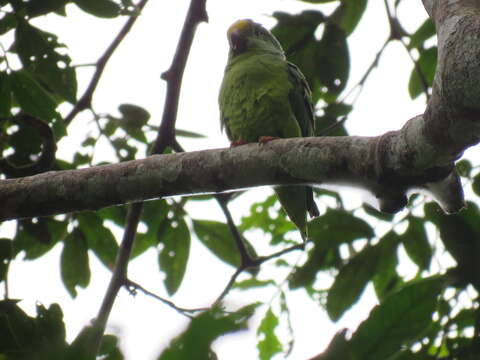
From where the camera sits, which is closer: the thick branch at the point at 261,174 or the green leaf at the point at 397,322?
the green leaf at the point at 397,322

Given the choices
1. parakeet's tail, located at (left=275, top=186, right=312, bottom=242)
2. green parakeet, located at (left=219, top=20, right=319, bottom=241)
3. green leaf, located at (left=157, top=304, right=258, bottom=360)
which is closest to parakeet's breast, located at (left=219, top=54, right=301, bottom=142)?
green parakeet, located at (left=219, top=20, right=319, bottom=241)

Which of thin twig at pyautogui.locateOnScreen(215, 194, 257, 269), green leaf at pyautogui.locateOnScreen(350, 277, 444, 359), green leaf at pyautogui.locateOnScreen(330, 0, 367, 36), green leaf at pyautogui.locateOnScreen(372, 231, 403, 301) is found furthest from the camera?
green leaf at pyautogui.locateOnScreen(330, 0, 367, 36)

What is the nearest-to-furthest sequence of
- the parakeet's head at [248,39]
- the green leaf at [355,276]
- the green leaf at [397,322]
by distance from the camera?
the green leaf at [397,322] → the green leaf at [355,276] → the parakeet's head at [248,39]

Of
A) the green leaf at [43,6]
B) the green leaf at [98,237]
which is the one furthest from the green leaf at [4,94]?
the green leaf at [98,237]

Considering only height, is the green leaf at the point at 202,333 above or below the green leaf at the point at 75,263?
below

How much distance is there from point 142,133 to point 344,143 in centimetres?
186

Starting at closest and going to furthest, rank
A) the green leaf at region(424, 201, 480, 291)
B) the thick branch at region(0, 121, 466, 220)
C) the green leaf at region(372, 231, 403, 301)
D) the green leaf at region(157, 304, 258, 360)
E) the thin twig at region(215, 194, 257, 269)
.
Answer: the green leaf at region(157, 304, 258, 360) → the thick branch at region(0, 121, 466, 220) → the green leaf at region(424, 201, 480, 291) → the green leaf at region(372, 231, 403, 301) → the thin twig at region(215, 194, 257, 269)

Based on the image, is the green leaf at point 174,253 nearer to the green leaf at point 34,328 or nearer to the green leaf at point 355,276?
the green leaf at point 355,276

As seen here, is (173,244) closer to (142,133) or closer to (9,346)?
(142,133)

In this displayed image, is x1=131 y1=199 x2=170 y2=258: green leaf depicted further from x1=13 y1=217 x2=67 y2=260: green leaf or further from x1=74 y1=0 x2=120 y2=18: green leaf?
x1=74 y1=0 x2=120 y2=18: green leaf

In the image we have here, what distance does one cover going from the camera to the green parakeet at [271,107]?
3.38m

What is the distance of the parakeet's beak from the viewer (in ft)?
13.6

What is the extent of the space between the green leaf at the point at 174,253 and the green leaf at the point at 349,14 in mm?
1433

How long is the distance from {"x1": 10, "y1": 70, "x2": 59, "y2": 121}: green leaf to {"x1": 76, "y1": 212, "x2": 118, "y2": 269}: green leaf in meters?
A: 0.57
